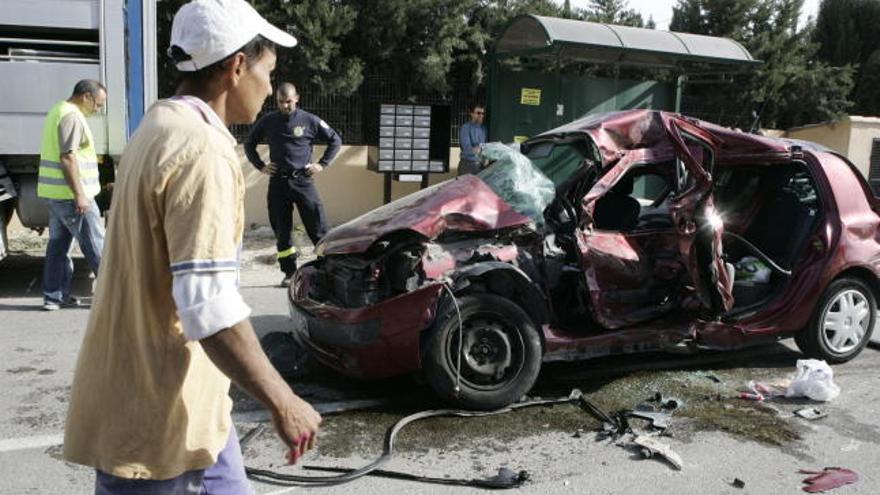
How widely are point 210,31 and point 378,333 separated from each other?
2717 millimetres

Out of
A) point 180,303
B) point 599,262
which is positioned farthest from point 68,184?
point 180,303

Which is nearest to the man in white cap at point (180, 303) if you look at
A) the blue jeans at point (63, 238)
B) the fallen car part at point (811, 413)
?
the fallen car part at point (811, 413)

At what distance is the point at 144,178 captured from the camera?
6.05ft

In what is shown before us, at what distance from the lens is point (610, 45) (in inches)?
452

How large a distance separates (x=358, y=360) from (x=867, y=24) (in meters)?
17.8

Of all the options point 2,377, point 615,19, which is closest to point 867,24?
point 615,19

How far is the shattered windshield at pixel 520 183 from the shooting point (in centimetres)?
500

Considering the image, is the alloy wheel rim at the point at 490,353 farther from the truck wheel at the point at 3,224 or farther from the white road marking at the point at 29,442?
the truck wheel at the point at 3,224

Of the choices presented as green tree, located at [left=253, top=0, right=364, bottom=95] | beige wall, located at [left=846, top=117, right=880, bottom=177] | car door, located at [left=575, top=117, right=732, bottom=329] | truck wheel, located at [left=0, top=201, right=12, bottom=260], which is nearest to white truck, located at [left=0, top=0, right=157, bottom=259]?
truck wheel, located at [left=0, top=201, right=12, bottom=260]

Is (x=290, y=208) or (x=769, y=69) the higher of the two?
(x=769, y=69)

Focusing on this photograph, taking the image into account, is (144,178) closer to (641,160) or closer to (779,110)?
(641,160)

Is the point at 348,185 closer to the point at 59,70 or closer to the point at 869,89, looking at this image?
the point at 59,70

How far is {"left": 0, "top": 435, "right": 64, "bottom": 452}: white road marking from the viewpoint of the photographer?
4.05 m

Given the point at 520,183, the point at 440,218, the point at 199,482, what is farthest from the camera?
the point at 520,183
